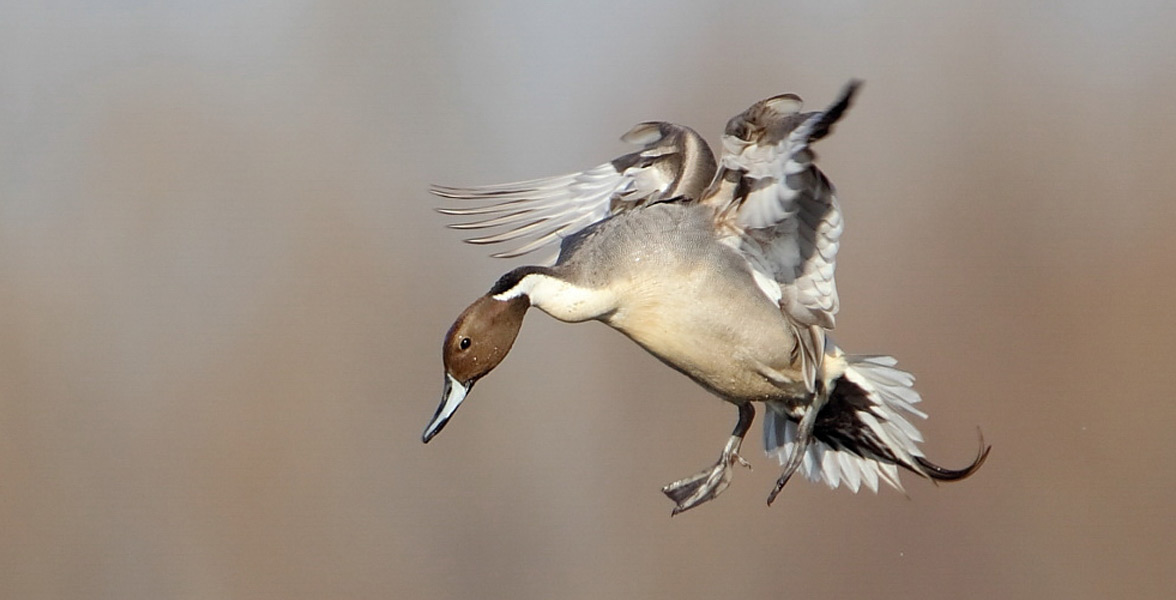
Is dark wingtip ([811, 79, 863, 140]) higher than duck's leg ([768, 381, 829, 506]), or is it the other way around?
dark wingtip ([811, 79, 863, 140])

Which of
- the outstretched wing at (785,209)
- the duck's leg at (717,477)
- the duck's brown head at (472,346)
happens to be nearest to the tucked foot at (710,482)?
the duck's leg at (717,477)

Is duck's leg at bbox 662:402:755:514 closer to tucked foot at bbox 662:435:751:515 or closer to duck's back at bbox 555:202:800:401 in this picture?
tucked foot at bbox 662:435:751:515

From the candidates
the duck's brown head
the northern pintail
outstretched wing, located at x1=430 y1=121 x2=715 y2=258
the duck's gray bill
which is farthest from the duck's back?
outstretched wing, located at x1=430 y1=121 x2=715 y2=258

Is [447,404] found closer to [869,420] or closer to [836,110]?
[836,110]

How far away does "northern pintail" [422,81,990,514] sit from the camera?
4.02 m

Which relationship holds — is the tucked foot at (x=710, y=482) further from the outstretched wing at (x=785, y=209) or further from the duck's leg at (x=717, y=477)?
the outstretched wing at (x=785, y=209)

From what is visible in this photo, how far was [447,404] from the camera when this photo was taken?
156 inches

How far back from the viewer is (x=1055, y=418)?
8086 millimetres

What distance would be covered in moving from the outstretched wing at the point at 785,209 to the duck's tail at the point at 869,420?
29cm

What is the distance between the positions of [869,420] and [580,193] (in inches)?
47.6

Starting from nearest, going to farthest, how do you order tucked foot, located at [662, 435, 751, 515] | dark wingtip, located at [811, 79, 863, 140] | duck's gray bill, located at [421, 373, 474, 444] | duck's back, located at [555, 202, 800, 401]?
1. dark wingtip, located at [811, 79, 863, 140]
2. duck's gray bill, located at [421, 373, 474, 444]
3. duck's back, located at [555, 202, 800, 401]
4. tucked foot, located at [662, 435, 751, 515]

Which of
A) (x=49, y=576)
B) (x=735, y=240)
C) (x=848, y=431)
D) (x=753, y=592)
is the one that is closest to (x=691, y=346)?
(x=735, y=240)

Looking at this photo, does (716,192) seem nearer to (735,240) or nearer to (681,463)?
(735,240)

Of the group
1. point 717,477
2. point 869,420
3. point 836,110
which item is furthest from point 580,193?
point 836,110
